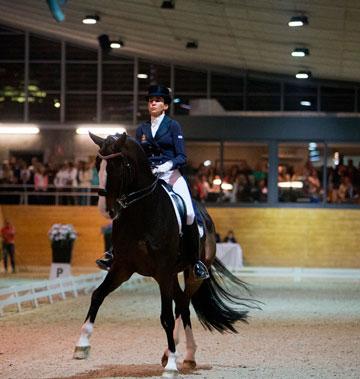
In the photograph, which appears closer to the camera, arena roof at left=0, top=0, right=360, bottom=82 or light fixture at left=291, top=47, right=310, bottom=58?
arena roof at left=0, top=0, right=360, bottom=82

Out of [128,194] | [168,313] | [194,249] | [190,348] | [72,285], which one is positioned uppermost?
[128,194]

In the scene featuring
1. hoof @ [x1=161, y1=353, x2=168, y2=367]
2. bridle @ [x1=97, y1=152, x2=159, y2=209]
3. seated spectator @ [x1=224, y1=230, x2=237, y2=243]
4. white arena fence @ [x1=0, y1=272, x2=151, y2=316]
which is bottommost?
white arena fence @ [x1=0, y1=272, x2=151, y2=316]

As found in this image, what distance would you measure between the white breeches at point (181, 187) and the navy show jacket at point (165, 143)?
156 mm

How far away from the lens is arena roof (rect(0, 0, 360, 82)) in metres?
19.7

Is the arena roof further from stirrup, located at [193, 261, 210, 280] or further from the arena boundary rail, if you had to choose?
stirrup, located at [193, 261, 210, 280]

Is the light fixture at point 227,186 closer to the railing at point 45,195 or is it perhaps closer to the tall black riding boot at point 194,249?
the railing at point 45,195

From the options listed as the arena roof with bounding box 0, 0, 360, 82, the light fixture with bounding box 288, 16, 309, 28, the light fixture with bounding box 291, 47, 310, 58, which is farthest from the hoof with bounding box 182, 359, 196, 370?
the light fixture with bounding box 291, 47, 310, 58

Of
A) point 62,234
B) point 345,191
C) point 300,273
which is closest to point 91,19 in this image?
point 62,234

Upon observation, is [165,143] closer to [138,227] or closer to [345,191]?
[138,227]

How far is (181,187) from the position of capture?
9.25 meters

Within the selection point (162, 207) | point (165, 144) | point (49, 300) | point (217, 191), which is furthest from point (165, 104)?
point (217, 191)

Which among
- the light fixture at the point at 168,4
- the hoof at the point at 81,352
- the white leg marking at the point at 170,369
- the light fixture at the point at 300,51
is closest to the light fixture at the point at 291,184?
the light fixture at the point at 300,51

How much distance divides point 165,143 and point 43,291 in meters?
9.41

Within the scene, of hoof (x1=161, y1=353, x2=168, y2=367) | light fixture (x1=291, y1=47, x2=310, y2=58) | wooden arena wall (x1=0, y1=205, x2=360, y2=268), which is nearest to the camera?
hoof (x1=161, y1=353, x2=168, y2=367)
